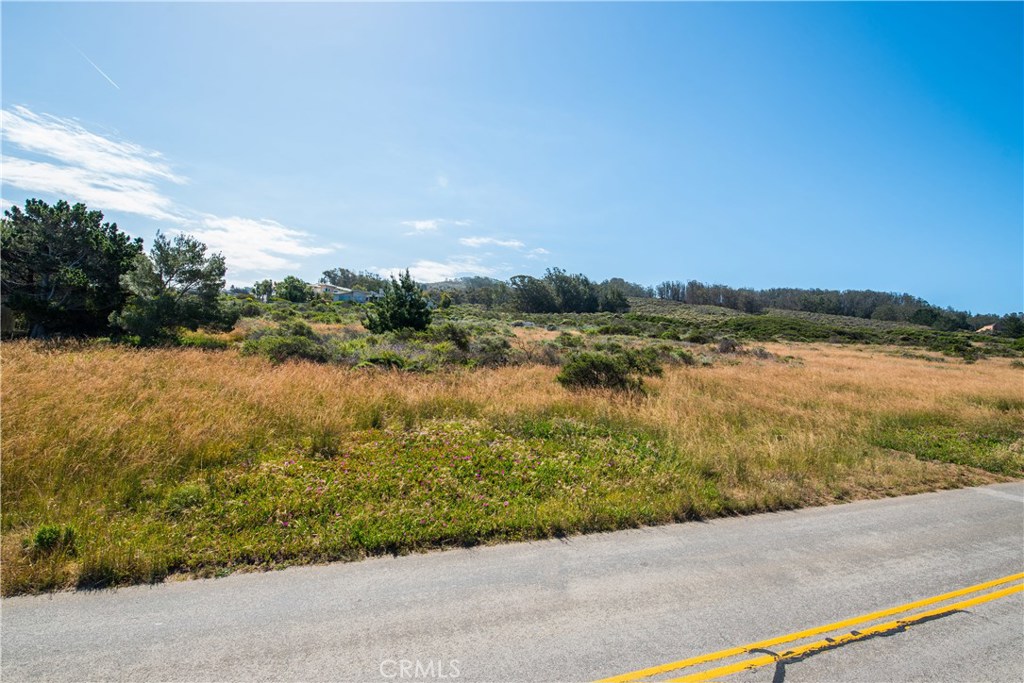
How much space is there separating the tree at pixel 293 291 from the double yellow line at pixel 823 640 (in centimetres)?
8161

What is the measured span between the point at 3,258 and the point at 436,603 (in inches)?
916

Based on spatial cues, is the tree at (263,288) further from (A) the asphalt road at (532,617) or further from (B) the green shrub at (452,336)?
(A) the asphalt road at (532,617)

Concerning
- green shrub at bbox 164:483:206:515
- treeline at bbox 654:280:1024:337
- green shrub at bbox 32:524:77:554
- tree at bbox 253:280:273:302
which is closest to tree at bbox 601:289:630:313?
treeline at bbox 654:280:1024:337

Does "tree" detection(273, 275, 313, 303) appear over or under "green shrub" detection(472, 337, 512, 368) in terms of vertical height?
over

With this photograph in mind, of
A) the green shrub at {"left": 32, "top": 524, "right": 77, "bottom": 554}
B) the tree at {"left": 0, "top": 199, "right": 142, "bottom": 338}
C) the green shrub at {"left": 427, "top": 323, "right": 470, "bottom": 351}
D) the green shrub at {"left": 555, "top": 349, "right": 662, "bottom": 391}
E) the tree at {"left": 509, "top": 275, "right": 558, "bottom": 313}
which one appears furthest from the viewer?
the tree at {"left": 509, "top": 275, "right": 558, "bottom": 313}

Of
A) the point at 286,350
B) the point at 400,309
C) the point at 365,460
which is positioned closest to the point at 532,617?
the point at 365,460

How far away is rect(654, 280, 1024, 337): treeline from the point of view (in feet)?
279

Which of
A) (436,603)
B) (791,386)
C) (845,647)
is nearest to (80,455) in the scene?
(436,603)

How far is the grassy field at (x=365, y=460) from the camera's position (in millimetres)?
4742

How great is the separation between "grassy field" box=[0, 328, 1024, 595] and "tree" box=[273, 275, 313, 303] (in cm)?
7052

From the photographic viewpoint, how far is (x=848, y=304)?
113500mm

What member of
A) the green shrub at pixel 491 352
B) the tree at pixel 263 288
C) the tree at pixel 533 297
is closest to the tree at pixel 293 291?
the tree at pixel 263 288

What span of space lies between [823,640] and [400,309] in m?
21.5

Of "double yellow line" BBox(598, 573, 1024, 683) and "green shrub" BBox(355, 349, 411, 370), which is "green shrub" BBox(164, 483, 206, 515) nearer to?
"double yellow line" BBox(598, 573, 1024, 683)
